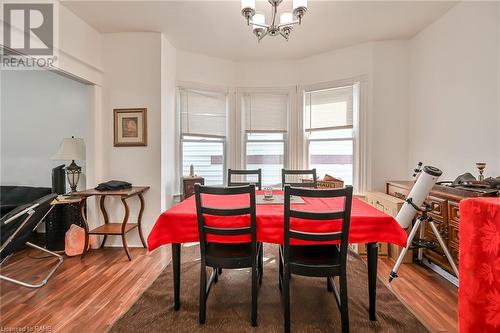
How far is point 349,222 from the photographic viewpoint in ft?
5.09

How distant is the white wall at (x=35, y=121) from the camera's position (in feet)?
12.0

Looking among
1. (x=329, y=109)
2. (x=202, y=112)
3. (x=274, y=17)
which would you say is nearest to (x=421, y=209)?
(x=329, y=109)

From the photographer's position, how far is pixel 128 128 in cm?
327

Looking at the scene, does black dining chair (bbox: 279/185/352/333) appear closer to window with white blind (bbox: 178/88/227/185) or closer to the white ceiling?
the white ceiling

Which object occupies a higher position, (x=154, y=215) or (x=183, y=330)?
(x=154, y=215)

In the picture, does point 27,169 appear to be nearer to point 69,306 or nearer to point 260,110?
point 69,306

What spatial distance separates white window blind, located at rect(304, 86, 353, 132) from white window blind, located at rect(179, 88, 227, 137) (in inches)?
56.7

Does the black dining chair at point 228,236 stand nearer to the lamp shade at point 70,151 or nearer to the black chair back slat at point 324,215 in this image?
the black chair back slat at point 324,215

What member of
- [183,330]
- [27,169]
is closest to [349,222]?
[183,330]

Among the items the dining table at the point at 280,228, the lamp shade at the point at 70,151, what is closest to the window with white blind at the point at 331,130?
the dining table at the point at 280,228

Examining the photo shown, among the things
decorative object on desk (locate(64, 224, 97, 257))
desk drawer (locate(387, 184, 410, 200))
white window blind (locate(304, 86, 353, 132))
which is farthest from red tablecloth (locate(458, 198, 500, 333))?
decorative object on desk (locate(64, 224, 97, 257))

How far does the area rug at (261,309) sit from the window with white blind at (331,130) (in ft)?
5.93

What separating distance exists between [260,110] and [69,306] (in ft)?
11.3

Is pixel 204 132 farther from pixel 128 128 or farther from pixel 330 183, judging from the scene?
pixel 330 183
